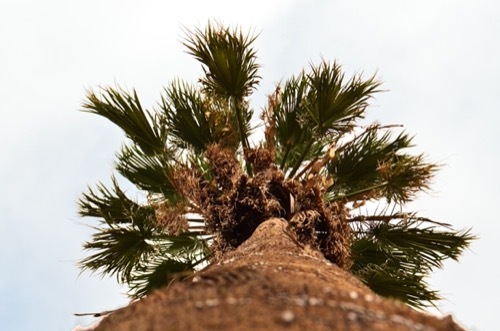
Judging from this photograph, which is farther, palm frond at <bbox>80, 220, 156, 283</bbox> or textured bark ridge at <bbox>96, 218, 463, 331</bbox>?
palm frond at <bbox>80, 220, 156, 283</bbox>

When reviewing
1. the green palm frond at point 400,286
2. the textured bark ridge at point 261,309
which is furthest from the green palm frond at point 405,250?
the textured bark ridge at point 261,309

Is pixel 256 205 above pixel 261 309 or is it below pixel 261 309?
above

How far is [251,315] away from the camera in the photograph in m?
1.49

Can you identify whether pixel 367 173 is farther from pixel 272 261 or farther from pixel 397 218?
pixel 272 261

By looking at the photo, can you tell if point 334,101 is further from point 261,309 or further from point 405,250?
point 261,309

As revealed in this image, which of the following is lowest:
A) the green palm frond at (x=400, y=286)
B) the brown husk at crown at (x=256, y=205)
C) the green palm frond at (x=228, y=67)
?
the green palm frond at (x=400, y=286)

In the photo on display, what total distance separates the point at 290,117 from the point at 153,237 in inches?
79.7

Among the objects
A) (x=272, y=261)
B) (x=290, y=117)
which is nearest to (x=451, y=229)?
(x=290, y=117)

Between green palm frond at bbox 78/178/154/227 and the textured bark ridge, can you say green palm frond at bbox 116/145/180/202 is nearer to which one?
green palm frond at bbox 78/178/154/227

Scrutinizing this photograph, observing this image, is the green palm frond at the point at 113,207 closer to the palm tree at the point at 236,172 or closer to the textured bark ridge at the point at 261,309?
the palm tree at the point at 236,172

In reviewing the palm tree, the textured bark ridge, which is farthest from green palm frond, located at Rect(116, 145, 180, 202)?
the textured bark ridge

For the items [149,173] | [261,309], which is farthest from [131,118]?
[261,309]

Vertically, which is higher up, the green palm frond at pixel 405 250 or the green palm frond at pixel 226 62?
the green palm frond at pixel 226 62

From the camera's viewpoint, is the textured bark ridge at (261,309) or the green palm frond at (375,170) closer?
the textured bark ridge at (261,309)
